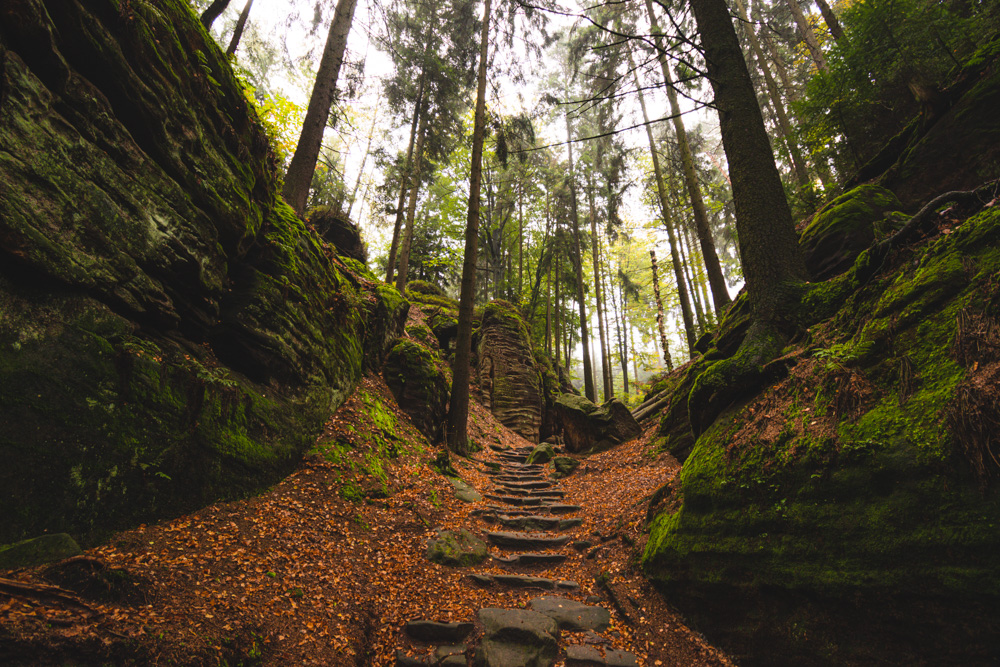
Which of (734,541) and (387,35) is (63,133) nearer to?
(734,541)

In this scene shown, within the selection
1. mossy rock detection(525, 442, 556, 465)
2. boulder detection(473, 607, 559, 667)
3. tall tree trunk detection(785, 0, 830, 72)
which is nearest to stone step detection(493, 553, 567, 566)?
boulder detection(473, 607, 559, 667)

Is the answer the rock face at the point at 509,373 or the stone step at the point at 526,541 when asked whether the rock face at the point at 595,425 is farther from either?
the stone step at the point at 526,541

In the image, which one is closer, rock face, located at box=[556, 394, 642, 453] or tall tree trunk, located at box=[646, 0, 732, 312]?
rock face, located at box=[556, 394, 642, 453]

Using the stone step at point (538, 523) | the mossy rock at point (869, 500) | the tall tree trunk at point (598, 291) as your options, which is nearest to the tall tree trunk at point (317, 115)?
the stone step at point (538, 523)

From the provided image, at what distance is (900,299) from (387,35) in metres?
14.8

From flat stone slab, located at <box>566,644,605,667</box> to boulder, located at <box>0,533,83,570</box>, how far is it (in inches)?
152

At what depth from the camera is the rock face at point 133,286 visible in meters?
2.77

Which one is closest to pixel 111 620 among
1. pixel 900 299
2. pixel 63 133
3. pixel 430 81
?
pixel 63 133

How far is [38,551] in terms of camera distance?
2.39 m

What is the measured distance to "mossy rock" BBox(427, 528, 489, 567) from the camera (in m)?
4.72

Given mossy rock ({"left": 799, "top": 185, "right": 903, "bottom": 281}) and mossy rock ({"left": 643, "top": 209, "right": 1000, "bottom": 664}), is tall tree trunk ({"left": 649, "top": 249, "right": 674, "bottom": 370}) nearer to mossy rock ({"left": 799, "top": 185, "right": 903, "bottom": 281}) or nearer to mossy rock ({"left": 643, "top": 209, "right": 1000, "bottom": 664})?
mossy rock ({"left": 799, "top": 185, "right": 903, "bottom": 281})

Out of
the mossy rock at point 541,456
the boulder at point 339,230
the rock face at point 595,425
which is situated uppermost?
the boulder at point 339,230

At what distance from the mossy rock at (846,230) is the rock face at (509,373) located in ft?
36.8

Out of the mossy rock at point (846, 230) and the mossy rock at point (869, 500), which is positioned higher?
the mossy rock at point (846, 230)
